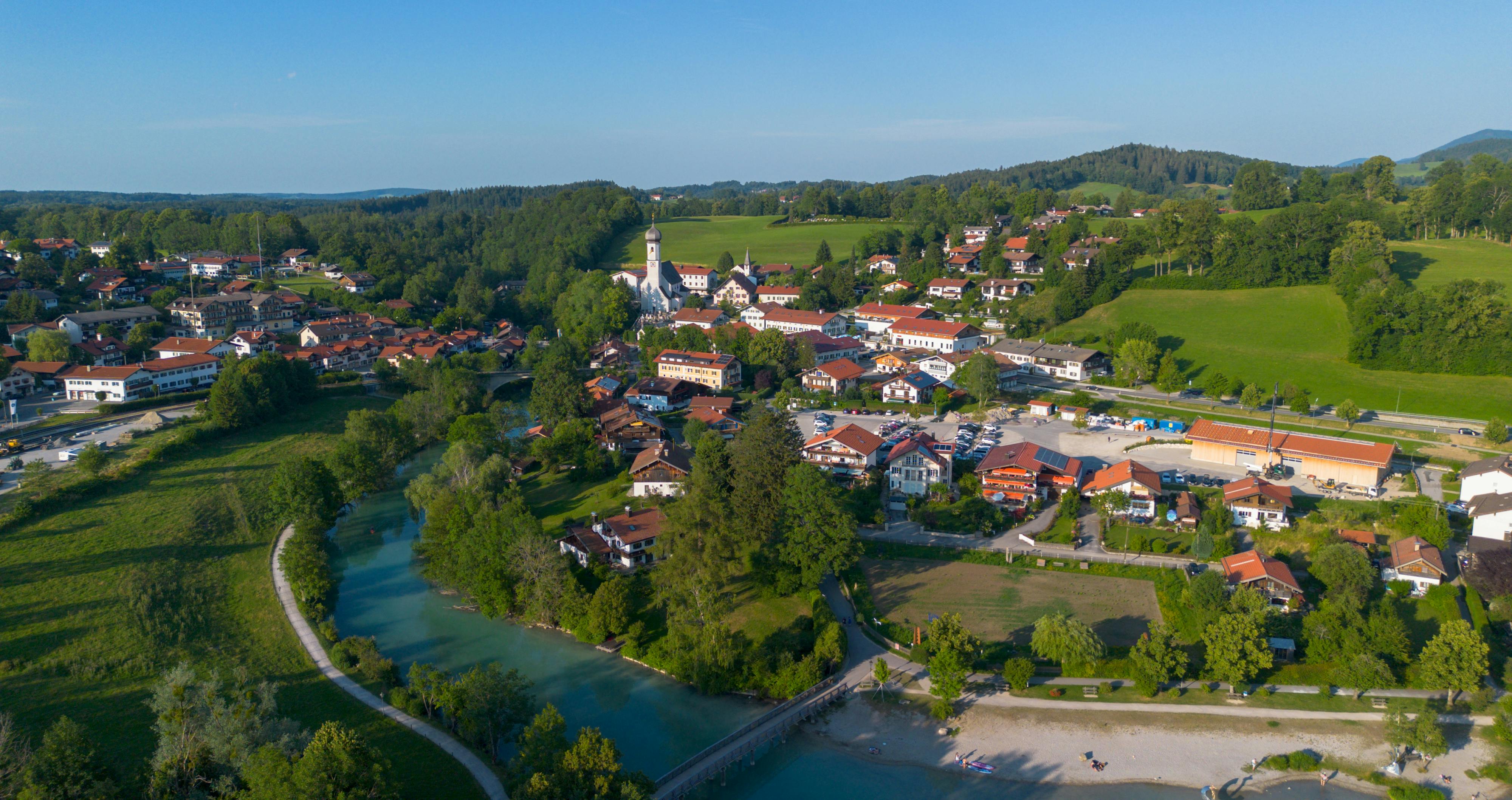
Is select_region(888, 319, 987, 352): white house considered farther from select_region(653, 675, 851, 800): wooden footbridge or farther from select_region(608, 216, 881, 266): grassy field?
select_region(653, 675, 851, 800): wooden footbridge

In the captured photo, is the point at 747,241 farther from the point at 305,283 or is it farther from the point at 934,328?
the point at 305,283

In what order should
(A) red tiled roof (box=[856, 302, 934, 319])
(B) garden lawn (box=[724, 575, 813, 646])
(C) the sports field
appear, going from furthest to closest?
(A) red tiled roof (box=[856, 302, 934, 319]) < (B) garden lawn (box=[724, 575, 813, 646]) < (C) the sports field

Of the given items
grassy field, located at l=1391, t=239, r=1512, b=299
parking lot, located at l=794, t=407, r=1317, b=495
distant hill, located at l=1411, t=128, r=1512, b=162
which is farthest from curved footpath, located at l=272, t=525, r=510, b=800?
distant hill, located at l=1411, t=128, r=1512, b=162

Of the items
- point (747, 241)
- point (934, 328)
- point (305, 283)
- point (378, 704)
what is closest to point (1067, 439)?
point (934, 328)

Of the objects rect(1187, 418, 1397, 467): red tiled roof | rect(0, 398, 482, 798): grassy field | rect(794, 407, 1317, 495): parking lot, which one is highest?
rect(1187, 418, 1397, 467): red tiled roof

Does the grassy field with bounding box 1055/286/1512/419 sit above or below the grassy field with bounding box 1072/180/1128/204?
below

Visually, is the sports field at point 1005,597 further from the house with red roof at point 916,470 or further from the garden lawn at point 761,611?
the house with red roof at point 916,470

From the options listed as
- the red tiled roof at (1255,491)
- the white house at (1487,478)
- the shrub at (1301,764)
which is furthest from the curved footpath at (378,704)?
the white house at (1487,478)
